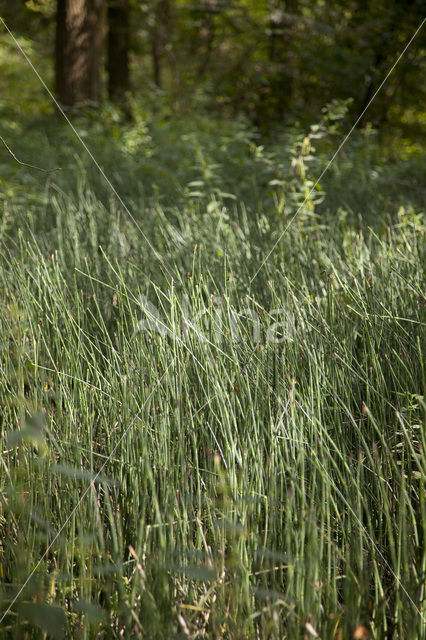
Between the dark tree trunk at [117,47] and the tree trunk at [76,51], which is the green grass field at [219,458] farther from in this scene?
the dark tree trunk at [117,47]

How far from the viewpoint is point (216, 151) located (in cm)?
444

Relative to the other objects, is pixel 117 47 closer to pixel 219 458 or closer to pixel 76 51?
pixel 76 51

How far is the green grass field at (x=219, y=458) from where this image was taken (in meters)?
0.88

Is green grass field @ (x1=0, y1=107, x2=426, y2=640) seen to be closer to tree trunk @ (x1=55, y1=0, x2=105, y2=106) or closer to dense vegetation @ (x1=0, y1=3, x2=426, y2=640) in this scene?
dense vegetation @ (x1=0, y1=3, x2=426, y2=640)

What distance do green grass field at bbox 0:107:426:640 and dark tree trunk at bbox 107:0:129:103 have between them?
6109 millimetres

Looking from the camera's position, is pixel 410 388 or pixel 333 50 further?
pixel 333 50

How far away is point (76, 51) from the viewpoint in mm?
6234

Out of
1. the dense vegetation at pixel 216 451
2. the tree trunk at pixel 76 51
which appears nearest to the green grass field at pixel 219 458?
the dense vegetation at pixel 216 451

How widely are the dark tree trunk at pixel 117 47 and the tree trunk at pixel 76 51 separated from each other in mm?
993

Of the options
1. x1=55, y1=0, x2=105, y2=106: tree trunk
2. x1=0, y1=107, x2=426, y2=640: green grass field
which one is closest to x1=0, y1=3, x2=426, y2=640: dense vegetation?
x1=0, y1=107, x2=426, y2=640: green grass field

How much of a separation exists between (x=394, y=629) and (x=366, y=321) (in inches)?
27.5

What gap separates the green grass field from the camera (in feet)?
2.89

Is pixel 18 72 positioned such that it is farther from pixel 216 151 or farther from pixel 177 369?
pixel 177 369

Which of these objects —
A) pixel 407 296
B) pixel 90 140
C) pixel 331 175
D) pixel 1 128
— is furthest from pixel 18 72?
pixel 407 296
